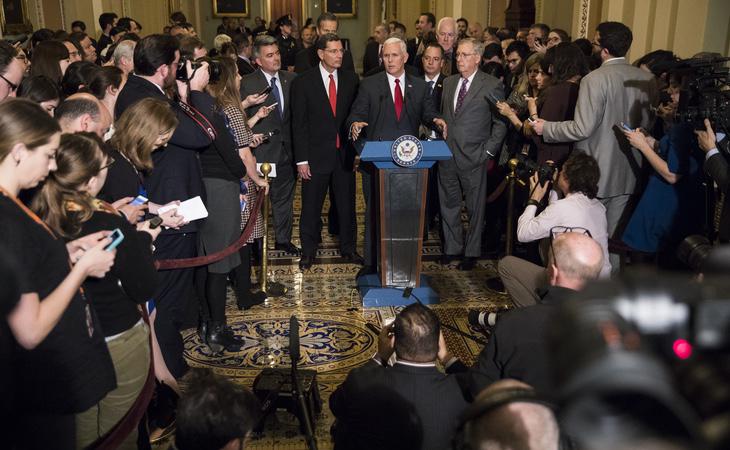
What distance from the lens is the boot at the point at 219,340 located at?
4.36 meters

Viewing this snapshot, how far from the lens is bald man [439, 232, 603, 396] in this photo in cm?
251

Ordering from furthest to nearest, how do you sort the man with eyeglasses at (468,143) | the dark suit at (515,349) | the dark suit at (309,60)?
1. the dark suit at (309,60)
2. the man with eyeglasses at (468,143)
3. the dark suit at (515,349)

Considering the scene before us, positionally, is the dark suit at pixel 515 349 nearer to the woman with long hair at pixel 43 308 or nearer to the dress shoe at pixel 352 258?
the woman with long hair at pixel 43 308

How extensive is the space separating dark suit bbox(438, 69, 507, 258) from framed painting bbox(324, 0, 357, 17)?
1806cm

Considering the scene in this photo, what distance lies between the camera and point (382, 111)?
5359 mm

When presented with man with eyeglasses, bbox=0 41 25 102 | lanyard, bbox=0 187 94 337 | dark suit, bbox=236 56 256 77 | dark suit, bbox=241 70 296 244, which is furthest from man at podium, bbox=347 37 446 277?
lanyard, bbox=0 187 94 337

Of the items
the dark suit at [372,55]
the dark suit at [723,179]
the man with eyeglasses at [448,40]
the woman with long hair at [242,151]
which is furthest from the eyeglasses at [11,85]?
the dark suit at [372,55]

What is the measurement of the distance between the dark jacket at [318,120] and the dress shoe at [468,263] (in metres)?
1.30

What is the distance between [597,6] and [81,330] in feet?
24.5

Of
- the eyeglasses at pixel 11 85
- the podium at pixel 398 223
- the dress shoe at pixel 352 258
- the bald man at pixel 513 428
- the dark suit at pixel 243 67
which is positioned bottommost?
the dress shoe at pixel 352 258

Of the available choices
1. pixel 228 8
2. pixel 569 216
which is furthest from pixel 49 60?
pixel 228 8

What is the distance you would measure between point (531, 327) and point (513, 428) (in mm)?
1368

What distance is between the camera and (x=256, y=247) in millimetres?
6188

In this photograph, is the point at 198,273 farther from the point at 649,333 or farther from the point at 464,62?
the point at 649,333
